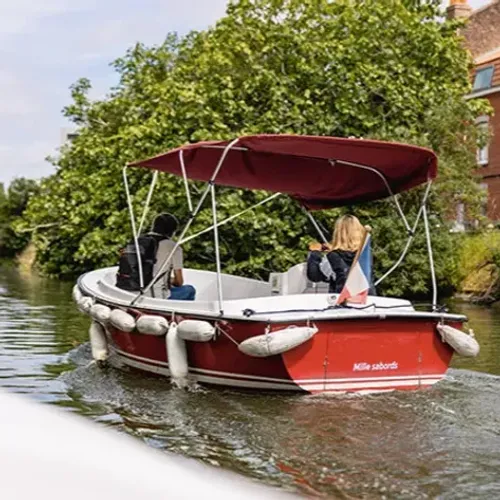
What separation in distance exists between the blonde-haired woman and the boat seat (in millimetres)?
173

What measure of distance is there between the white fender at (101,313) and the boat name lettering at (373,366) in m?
3.31

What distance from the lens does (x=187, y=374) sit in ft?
31.9

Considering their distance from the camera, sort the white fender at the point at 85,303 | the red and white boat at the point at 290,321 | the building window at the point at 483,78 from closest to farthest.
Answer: the red and white boat at the point at 290,321 → the white fender at the point at 85,303 → the building window at the point at 483,78

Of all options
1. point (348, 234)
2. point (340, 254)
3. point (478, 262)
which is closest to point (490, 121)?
point (478, 262)

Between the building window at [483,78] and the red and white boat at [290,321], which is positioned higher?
the building window at [483,78]

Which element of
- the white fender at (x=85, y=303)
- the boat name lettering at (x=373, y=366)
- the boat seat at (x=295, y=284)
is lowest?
the boat name lettering at (x=373, y=366)

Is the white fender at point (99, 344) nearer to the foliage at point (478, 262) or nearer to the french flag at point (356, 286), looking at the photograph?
the french flag at point (356, 286)

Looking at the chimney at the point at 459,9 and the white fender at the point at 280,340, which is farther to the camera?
the chimney at the point at 459,9

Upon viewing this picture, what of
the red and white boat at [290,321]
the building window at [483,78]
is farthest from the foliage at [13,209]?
the red and white boat at [290,321]

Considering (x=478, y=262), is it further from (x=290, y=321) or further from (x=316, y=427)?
(x=316, y=427)

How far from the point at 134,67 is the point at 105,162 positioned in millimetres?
6254

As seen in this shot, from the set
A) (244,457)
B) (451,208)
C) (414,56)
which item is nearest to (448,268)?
(451,208)

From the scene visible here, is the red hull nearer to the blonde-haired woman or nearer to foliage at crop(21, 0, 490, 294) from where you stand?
the blonde-haired woman

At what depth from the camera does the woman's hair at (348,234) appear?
1002cm
